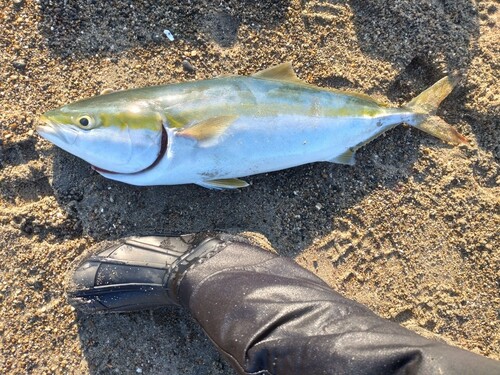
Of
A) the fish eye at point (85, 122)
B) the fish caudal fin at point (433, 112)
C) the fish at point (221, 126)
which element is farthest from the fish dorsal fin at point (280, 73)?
the fish eye at point (85, 122)

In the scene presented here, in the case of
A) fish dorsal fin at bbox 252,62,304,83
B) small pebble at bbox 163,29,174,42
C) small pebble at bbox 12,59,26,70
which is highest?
fish dorsal fin at bbox 252,62,304,83

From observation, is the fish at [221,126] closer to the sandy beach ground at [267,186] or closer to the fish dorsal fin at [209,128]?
the fish dorsal fin at [209,128]

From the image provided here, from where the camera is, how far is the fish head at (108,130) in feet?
8.45

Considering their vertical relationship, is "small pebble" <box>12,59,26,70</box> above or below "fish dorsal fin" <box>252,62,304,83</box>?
below

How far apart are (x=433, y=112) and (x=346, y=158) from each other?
2.35 feet

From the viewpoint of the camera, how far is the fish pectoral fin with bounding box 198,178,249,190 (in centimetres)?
287

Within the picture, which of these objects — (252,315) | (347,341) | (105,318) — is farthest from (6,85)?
(347,341)

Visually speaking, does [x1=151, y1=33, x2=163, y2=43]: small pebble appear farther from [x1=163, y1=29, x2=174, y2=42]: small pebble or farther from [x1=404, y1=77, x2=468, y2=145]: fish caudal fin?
[x1=404, y1=77, x2=468, y2=145]: fish caudal fin

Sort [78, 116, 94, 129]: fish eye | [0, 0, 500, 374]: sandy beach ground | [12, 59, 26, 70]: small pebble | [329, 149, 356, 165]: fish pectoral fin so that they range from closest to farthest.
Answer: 1. [78, 116, 94, 129]: fish eye
2. [0, 0, 500, 374]: sandy beach ground
3. [12, 59, 26, 70]: small pebble
4. [329, 149, 356, 165]: fish pectoral fin

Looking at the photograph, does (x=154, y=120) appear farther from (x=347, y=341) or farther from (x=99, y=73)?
(x=347, y=341)

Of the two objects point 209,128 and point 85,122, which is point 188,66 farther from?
point 85,122

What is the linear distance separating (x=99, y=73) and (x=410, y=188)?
2.33 metres

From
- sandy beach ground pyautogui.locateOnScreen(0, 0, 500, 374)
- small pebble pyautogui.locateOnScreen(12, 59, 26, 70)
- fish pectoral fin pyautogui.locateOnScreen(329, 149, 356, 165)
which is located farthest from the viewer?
fish pectoral fin pyautogui.locateOnScreen(329, 149, 356, 165)

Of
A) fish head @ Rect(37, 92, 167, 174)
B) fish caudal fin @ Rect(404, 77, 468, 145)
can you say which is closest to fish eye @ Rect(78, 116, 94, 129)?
fish head @ Rect(37, 92, 167, 174)
